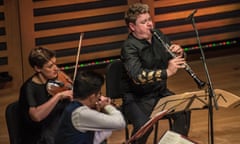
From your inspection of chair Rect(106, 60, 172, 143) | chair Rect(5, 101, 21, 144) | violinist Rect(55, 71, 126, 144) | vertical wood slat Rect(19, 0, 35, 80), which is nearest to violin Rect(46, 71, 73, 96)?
chair Rect(5, 101, 21, 144)

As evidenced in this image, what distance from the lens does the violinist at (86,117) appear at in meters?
2.74

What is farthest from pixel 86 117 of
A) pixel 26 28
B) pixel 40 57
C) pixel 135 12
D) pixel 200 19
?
pixel 200 19

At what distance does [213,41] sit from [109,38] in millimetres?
A: 1277

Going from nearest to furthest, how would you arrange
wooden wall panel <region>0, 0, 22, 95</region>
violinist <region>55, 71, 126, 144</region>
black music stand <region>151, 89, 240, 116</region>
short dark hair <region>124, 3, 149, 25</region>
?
violinist <region>55, 71, 126, 144</region>, black music stand <region>151, 89, 240, 116</region>, short dark hair <region>124, 3, 149, 25</region>, wooden wall panel <region>0, 0, 22, 95</region>

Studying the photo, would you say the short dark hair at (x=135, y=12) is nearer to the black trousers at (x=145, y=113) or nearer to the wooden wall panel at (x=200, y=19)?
the black trousers at (x=145, y=113)

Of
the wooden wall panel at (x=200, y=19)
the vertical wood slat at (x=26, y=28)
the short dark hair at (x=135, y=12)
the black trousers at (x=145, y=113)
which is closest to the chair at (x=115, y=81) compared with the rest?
the black trousers at (x=145, y=113)

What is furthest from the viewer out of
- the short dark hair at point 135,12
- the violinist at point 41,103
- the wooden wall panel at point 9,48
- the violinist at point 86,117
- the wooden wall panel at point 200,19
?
the wooden wall panel at point 200,19

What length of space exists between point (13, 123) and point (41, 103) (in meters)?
0.22

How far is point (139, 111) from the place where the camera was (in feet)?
12.1

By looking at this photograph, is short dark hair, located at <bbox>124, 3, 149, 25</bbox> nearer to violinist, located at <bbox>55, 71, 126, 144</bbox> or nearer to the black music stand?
the black music stand

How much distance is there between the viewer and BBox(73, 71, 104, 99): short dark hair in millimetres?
2801

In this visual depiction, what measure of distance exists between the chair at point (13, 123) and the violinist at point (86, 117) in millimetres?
484

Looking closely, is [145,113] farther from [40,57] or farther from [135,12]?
[40,57]

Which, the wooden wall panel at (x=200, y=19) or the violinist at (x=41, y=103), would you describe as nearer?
the violinist at (x=41, y=103)
